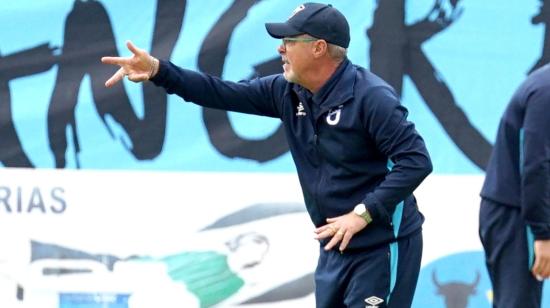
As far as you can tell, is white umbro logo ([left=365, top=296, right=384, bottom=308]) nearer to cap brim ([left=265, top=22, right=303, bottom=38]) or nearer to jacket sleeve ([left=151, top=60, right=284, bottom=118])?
jacket sleeve ([left=151, top=60, right=284, bottom=118])

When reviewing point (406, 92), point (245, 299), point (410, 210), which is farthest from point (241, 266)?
point (410, 210)

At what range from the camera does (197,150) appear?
5.71 m

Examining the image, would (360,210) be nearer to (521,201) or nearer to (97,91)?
(521,201)

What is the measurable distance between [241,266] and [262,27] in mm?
1183

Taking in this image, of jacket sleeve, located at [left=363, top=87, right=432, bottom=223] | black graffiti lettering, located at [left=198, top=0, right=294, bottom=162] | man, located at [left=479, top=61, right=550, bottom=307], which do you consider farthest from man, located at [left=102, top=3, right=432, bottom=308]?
black graffiti lettering, located at [left=198, top=0, right=294, bottom=162]

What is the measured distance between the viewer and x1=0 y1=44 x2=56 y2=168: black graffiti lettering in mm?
5719

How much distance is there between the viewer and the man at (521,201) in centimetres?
387

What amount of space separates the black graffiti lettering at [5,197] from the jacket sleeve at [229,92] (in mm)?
1681

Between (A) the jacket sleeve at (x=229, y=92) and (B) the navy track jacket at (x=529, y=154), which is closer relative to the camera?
(B) the navy track jacket at (x=529, y=154)

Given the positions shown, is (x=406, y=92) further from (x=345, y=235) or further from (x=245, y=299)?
(x=345, y=235)

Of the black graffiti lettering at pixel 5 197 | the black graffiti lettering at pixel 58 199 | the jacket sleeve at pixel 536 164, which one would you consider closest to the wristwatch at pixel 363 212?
the jacket sleeve at pixel 536 164

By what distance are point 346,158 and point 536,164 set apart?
2.32 feet

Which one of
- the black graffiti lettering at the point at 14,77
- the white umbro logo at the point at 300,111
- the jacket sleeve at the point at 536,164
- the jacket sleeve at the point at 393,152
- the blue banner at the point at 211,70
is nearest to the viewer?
the jacket sleeve at the point at 536,164

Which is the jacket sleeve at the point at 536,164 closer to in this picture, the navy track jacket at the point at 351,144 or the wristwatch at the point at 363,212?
the navy track jacket at the point at 351,144
